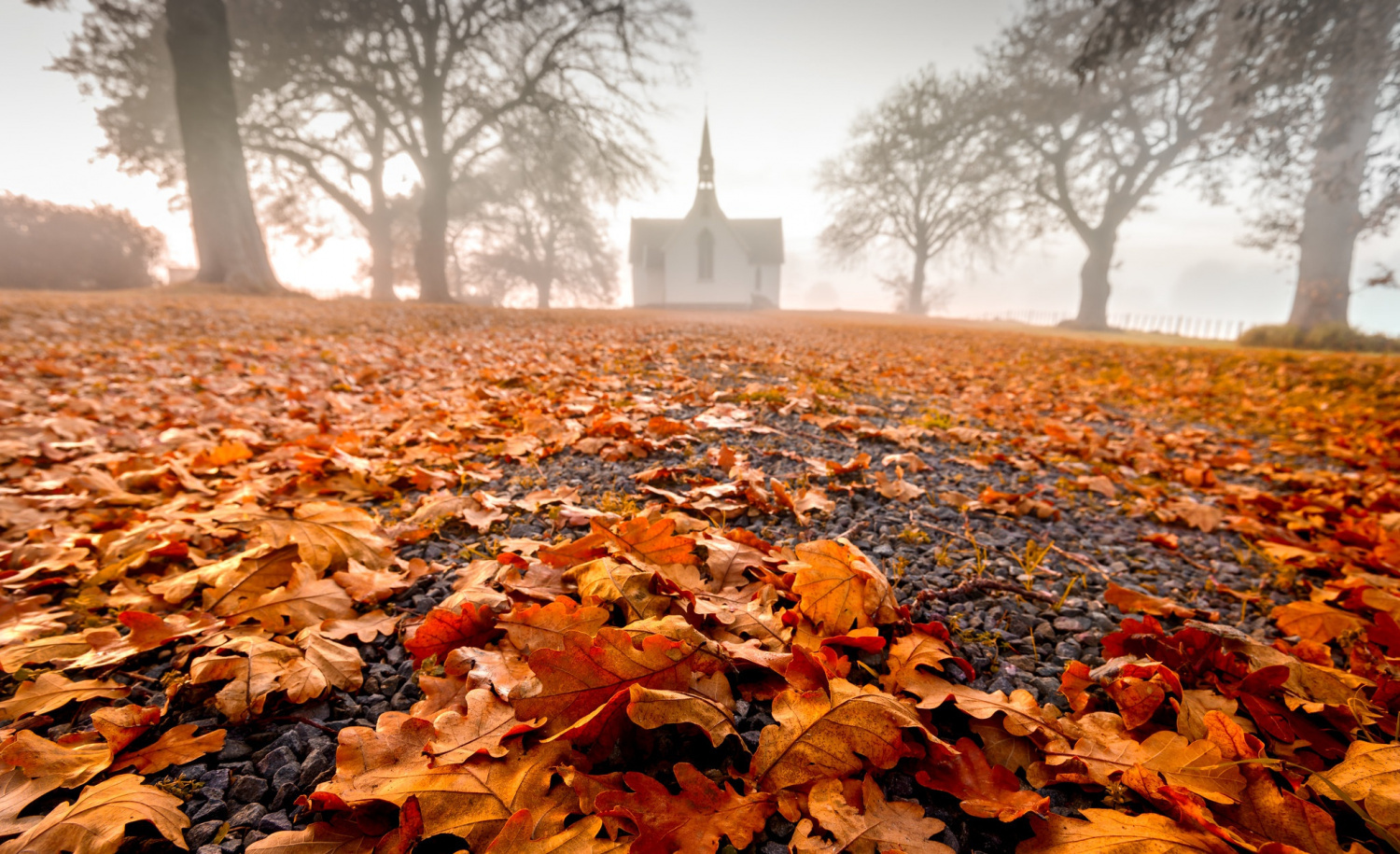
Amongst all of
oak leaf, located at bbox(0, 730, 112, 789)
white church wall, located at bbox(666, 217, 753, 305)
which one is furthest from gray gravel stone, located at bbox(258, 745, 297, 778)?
white church wall, located at bbox(666, 217, 753, 305)

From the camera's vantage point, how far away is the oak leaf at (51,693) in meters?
1.08

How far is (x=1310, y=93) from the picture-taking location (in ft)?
33.8

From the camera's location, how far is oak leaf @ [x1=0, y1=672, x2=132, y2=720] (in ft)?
3.55

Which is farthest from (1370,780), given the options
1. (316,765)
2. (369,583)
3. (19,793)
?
(19,793)

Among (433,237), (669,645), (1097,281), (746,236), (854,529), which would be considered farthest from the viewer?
(746,236)

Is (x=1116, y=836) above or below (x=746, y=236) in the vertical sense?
below

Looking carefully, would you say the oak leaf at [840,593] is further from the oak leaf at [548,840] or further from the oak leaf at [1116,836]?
the oak leaf at [548,840]

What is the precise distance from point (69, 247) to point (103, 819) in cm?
2383

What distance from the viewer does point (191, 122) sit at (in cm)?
1405

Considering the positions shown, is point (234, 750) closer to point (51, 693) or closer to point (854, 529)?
point (51, 693)

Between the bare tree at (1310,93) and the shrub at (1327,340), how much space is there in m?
2.98

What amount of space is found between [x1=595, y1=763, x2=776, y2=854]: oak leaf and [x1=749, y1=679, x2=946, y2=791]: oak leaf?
65 mm

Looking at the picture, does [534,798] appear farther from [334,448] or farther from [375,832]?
[334,448]

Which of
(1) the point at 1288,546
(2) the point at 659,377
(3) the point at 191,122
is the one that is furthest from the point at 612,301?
(1) the point at 1288,546
